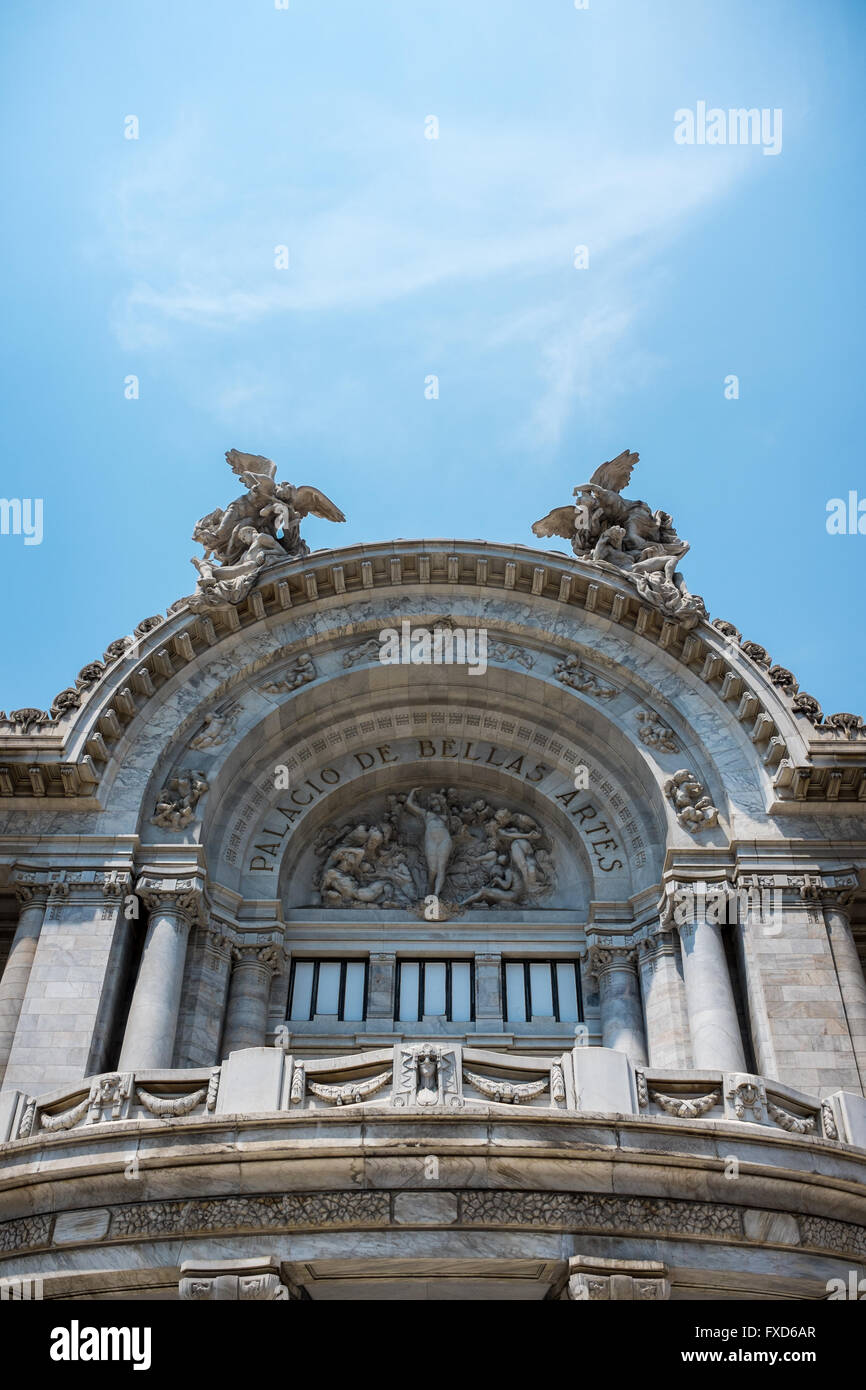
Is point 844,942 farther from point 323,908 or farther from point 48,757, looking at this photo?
point 48,757

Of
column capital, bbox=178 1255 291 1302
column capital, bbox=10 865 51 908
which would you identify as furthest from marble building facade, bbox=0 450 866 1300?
column capital, bbox=10 865 51 908

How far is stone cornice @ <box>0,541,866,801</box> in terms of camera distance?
26828mm

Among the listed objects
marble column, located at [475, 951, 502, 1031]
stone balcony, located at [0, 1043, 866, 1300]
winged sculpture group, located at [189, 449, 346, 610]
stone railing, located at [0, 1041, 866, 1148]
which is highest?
winged sculpture group, located at [189, 449, 346, 610]

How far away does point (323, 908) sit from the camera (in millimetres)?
28922

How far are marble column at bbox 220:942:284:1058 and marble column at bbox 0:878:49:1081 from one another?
4.08 metres

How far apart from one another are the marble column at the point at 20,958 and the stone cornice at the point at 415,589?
2.20 m

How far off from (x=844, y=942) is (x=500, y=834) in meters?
8.34

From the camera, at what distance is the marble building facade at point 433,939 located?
54.6ft

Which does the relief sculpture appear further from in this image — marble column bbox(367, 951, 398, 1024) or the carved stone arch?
the carved stone arch

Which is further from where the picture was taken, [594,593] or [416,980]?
[594,593]

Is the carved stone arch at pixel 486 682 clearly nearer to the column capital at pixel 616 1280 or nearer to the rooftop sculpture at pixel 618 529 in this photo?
the rooftop sculpture at pixel 618 529

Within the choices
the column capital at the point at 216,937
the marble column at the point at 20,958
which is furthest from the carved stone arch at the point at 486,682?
the marble column at the point at 20,958

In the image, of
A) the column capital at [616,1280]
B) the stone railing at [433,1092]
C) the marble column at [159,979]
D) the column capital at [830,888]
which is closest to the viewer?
the column capital at [616,1280]
